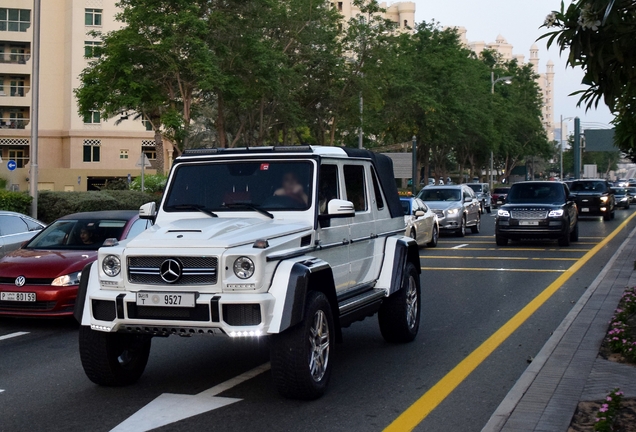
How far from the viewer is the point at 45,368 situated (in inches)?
336

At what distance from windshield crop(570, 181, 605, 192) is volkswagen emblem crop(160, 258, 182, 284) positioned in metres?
36.0

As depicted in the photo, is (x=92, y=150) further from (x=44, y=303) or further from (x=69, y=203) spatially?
(x=44, y=303)

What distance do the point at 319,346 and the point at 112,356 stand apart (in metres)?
1.74

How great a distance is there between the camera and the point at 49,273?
1086 cm

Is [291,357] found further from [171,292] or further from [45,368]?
[45,368]

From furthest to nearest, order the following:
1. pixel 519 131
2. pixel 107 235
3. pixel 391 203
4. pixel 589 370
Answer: pixel 519 131 → pixel 107 235 → pixel 391 203 → pixel 589 370

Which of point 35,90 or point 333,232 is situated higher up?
point 35,90

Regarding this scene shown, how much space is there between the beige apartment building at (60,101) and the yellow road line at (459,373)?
5951cm

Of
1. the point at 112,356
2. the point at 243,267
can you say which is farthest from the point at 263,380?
the point at 243,267

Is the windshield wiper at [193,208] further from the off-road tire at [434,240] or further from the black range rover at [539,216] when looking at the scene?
the black range rover at [539,216]

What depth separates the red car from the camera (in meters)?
10.8

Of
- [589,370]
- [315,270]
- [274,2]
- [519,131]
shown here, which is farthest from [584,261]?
[519,131]

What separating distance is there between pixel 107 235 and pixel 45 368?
145 inches

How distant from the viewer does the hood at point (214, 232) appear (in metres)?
A: 6.70
